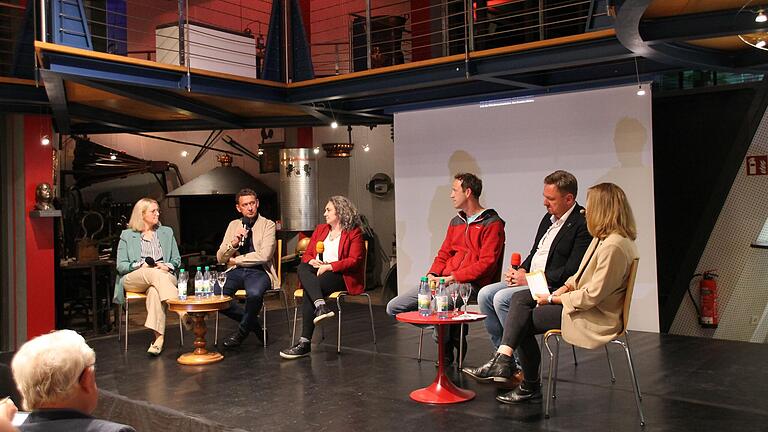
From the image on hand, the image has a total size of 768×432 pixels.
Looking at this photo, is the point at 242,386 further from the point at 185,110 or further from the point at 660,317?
the point at 660,317

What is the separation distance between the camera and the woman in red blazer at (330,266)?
5379mm

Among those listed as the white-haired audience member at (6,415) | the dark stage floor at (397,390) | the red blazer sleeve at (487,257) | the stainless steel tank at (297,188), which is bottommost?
the dark stage floor at (397,390)

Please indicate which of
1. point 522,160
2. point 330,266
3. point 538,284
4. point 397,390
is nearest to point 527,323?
point 538,284

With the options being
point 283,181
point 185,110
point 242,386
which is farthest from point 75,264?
point 242,386

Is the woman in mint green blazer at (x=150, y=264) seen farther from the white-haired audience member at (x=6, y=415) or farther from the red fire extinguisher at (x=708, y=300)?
the red fire extinguisher at (x=708, y=300)

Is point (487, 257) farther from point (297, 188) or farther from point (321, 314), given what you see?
point (297, 188)

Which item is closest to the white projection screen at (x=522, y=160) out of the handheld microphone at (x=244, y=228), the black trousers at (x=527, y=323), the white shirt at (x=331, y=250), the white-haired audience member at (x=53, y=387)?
the white shirt at (x=331, y=250)

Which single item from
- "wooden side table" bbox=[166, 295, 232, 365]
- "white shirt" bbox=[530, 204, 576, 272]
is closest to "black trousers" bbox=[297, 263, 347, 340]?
"wooden side table" bbox=[166, 295, 232, 365]

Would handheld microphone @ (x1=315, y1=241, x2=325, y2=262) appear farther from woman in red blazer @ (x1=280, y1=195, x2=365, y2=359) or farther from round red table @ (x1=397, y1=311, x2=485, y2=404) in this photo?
round red table @ (x1=397, y1=311, x2=485, y2=404)

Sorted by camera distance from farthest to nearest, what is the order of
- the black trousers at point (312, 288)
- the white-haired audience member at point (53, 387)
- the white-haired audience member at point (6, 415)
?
the black trousers at point (312, 288)
the white-haired audience member at point (53, 387)
the white-haired audience member at point (6, 415)

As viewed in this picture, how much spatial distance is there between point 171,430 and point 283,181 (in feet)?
19.5

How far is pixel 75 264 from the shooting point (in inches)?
297

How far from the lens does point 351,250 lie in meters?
5.48

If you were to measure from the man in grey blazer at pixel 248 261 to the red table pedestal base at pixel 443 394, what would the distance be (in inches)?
80.1
